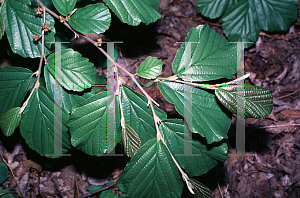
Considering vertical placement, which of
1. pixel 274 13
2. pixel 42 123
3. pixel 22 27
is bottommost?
pixel 42 123

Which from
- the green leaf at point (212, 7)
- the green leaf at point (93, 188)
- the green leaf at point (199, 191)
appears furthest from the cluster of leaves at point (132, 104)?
the green leaf at point (212, 7)

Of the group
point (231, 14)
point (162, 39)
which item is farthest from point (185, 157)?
point (231, 14)

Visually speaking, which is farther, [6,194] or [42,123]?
[6,194]

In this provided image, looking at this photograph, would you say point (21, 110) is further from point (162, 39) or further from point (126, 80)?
point (162, 39)

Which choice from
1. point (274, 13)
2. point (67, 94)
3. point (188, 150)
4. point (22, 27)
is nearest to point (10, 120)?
point (67, 94)

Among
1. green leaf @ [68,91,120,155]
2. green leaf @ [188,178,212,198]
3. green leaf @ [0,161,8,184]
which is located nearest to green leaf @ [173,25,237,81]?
green leaf @ [68,91,120,155]

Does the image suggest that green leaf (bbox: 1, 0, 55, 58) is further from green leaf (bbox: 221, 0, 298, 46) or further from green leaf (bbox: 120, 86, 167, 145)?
green leaf (bbox: 221, 0, 298, 46)

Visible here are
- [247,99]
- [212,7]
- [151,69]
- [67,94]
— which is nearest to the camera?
[247,99]

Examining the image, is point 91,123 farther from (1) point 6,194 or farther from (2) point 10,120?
(1) point 6,194
